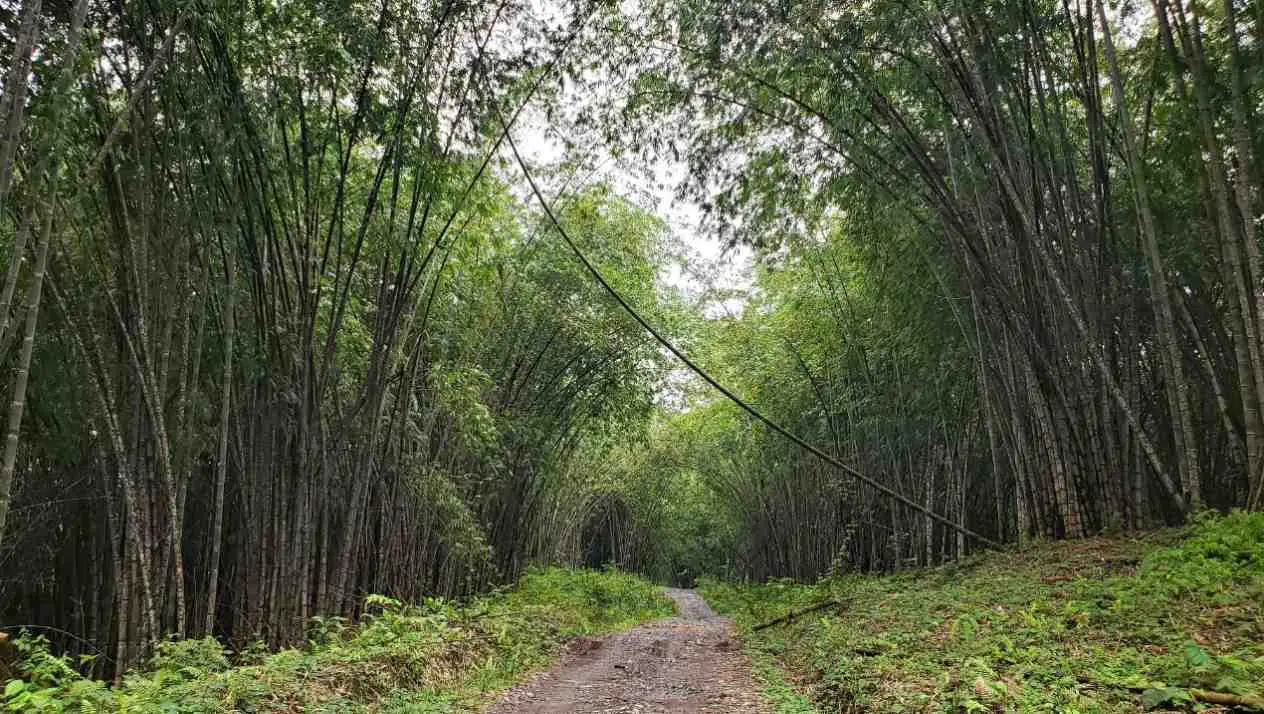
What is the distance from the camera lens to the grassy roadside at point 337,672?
253 centimetres

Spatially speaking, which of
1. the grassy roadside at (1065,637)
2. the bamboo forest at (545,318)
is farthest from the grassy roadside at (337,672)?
the grassy roadside at (1065,637)

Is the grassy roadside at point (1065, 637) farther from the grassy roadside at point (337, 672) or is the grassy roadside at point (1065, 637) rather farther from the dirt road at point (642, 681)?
the grassy roadside at point (337, 672)

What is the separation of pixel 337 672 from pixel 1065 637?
314 centimetres

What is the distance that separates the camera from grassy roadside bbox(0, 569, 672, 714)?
8.29 feet

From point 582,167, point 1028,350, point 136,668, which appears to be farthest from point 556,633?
point 1028,350

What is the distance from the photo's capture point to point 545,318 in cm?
823

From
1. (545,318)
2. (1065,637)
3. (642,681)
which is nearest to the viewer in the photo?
(1065,637)

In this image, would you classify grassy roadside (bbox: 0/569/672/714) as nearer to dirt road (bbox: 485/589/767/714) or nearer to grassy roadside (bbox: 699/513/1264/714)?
→ dirt road (bbox: 485/589/767/714)

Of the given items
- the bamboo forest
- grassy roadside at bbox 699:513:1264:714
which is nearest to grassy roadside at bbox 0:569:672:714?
the bamboo forest

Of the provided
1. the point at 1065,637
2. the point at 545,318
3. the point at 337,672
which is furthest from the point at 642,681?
the point at 545,318

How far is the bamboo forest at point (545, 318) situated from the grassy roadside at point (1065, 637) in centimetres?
3

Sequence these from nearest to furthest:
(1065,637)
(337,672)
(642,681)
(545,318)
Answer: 1. (1065,637)
2. (337,672)
3. (642,681)
4. (545,318)

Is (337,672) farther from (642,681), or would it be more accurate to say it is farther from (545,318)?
(545,318)

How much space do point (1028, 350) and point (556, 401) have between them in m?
6.12
